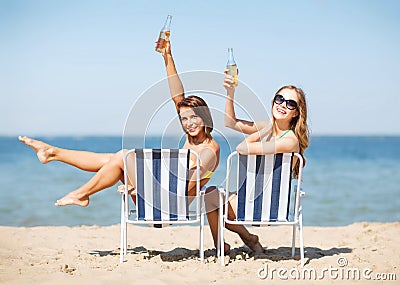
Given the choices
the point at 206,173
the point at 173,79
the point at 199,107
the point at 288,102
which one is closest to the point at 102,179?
the point at 206,173

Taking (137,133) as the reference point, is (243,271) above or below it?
below

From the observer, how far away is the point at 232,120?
194 inches

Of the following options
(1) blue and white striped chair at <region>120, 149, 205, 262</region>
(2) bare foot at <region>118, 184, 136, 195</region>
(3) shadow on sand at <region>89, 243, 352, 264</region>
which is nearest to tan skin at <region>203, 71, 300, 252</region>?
(3) shadow on sand at <region>89, 243, 352, 264</region>

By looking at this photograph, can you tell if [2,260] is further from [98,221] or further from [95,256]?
[98,221]

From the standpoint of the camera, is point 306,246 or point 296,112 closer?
point 296,112

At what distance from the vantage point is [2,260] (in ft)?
15.1

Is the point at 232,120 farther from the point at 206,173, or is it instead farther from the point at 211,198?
the point at 211,198

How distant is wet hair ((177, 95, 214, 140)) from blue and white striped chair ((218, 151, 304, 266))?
0.51 metres

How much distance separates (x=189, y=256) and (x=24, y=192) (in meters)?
9.49

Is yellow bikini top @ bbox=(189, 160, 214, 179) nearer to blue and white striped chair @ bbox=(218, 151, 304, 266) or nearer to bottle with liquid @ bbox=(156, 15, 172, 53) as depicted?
blue and white striped chair @ bbox=(218, 151, 304, 266)

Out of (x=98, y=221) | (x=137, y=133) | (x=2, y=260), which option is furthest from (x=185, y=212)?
(x=98, y=221)

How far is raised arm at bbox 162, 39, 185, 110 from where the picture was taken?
494cm

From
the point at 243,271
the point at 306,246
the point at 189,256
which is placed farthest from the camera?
the point at 306,246

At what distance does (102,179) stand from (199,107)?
982mm
